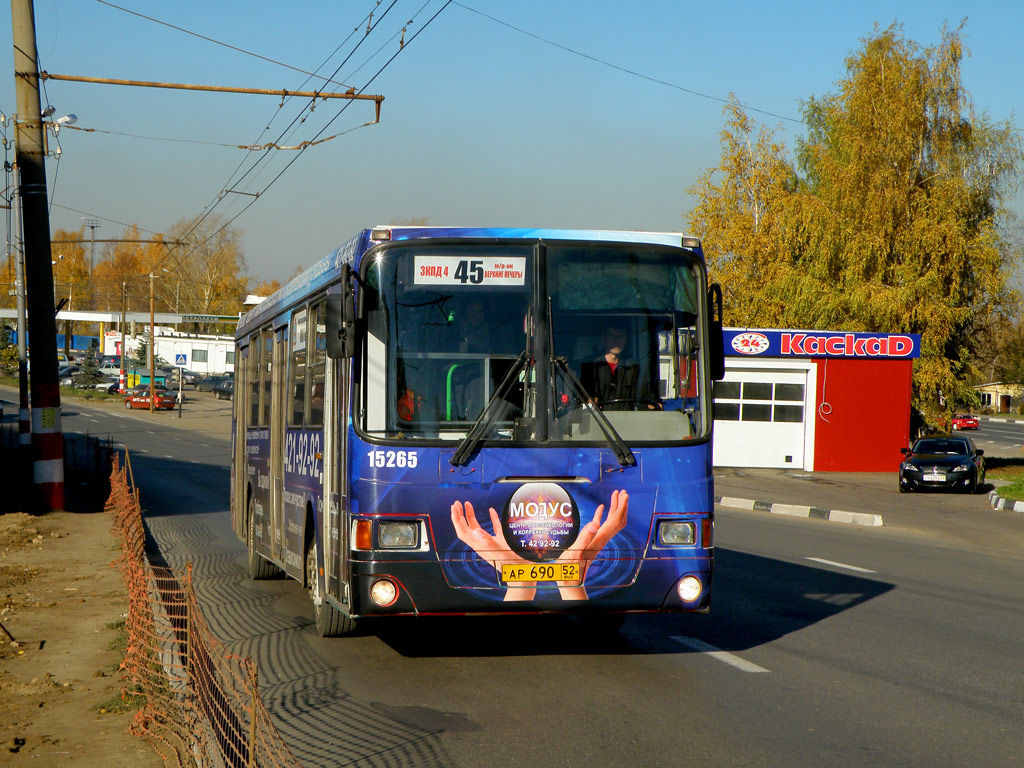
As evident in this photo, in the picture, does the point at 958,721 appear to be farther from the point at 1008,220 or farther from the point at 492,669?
the point at 1008,220

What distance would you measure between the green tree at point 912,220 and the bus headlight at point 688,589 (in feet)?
107

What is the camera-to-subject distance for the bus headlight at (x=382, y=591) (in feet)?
23.0

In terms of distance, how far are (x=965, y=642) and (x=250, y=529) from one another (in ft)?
22.6

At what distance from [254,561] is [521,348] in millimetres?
5696

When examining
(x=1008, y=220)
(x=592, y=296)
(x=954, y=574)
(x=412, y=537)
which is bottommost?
(x=954, y=574)

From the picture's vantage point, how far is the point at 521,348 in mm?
7266

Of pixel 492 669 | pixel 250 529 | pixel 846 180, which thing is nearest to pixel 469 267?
pixel 492 669

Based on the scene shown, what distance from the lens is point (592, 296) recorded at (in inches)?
294

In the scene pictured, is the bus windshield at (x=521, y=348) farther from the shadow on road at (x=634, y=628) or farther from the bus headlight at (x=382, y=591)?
the shadow on road at (x=634, y=628)

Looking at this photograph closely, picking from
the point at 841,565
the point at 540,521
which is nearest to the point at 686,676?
the point at 540,521

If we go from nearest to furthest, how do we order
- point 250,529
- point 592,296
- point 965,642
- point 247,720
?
point 247,720
point 592,296
point 965,642
point 250,529

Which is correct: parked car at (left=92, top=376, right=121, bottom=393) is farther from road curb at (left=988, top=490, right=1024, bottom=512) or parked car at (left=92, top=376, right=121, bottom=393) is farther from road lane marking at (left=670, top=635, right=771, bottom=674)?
road lane marking at (left=670, top=635, right=771, bottom=674)

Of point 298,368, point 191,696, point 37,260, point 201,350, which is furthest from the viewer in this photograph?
point 201,350

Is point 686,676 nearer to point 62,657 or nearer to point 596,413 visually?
point 596,413
